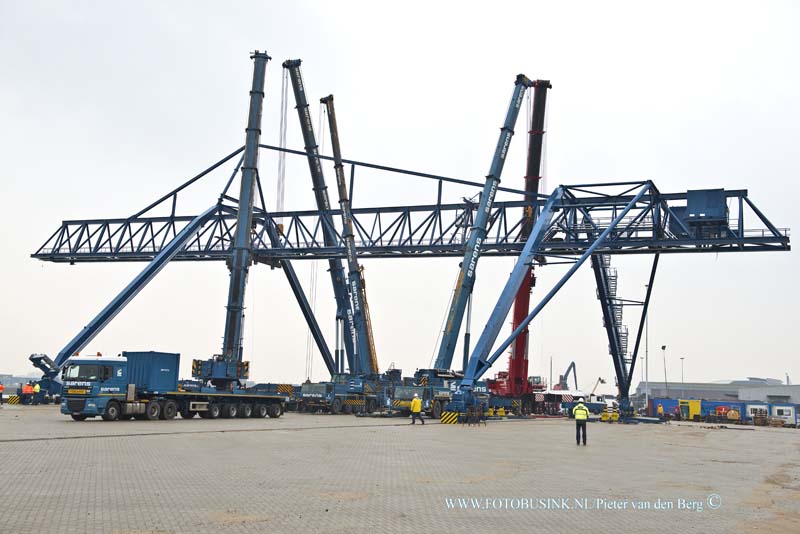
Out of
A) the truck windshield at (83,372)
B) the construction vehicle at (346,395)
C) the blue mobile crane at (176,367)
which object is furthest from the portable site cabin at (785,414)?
the truck windshield at (83,372)

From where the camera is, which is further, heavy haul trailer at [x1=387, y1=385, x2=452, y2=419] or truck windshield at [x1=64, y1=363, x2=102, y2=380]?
heavy haul trailer at [x1=387, y1=385, x2=452, y2=419]

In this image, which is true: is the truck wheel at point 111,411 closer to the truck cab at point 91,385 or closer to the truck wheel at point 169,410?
the truck cab at point 91,385

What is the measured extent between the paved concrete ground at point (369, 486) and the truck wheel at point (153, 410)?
9.03 meters

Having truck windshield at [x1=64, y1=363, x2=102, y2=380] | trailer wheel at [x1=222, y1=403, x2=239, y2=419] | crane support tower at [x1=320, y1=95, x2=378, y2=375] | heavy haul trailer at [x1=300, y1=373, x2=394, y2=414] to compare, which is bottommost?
trailer wheel at [x1=222, y1=403, x2=239, y2=419]

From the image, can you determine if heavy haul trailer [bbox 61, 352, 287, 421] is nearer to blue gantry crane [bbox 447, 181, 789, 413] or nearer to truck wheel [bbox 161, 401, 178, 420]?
truck wheel [bbox 161, 401, 178, 420]

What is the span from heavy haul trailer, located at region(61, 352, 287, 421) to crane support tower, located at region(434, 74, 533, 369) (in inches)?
519

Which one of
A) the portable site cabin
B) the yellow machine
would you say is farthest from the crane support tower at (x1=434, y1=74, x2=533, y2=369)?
the portable site cabin

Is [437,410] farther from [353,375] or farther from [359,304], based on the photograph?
[359,304]

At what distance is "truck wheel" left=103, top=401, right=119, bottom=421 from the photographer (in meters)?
31.9

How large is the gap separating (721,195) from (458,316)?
16538mm

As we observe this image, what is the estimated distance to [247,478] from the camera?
1409 centimetres

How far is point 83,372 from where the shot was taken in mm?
31750

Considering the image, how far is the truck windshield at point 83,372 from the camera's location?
31766 millimetres

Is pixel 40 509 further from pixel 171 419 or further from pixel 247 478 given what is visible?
pixel 171 419
